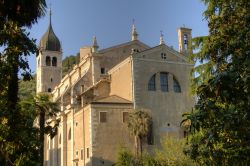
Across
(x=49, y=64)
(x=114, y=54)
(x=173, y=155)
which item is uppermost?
(x=49, y=64)

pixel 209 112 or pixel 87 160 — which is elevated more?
pixel 209 112

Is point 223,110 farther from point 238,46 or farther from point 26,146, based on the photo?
point 26,146

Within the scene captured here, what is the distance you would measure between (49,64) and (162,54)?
35583mm

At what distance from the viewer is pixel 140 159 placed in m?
36.5

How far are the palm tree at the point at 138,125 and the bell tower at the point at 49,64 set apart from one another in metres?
36.7

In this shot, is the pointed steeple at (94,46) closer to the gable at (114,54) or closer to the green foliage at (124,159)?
the gable at (114,54)

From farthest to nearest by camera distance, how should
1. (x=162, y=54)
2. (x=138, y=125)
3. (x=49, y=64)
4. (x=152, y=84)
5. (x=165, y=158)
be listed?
1. (x=49, y=64)
2. (x=162, y=54)
3. (x=152, y=84)
4. (x=138, y=125)
5. (x=165, y=158)

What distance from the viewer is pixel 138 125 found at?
3950cm

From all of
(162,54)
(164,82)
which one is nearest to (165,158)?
(164,82)

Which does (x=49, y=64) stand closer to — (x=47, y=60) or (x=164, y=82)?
(x=47, y=60)

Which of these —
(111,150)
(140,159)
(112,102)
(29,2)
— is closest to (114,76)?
(112,102)

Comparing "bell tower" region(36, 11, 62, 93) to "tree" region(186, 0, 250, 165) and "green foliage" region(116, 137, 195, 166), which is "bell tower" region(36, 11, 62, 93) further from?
"tree" region(186, 0, 250, 165)

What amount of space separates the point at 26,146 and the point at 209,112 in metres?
7.19

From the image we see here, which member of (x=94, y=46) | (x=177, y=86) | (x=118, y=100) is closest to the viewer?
(x=118, y=100)
